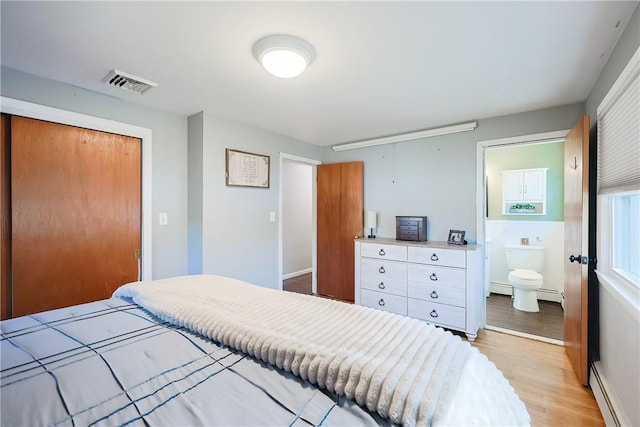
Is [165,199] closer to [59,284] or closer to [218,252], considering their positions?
[218,252]

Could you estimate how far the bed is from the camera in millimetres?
671

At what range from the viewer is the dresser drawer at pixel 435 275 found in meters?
2.64

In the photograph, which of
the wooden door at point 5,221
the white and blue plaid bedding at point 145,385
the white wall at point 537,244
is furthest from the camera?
the white wall at point 537,244

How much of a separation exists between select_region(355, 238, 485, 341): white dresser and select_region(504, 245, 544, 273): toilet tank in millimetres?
1255

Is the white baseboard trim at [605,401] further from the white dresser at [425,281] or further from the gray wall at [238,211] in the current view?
the gray wall at [238,211]

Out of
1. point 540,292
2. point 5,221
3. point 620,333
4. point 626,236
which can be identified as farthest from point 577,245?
point 5,221

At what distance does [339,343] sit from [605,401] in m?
1.87

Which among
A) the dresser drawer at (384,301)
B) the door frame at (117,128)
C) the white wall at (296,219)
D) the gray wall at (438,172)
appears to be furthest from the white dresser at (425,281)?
the door frame at (117,128)

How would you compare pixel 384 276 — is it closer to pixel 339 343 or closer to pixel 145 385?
pixel 339 343

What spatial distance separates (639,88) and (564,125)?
149cm

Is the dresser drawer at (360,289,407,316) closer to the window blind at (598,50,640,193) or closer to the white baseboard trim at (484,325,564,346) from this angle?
the white baseboard trim at (484,325,564,346)

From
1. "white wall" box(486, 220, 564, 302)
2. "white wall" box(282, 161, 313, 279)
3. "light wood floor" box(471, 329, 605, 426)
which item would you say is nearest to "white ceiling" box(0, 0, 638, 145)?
"white wall" box(486, 220, 564, 302)

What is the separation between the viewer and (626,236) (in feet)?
5.29

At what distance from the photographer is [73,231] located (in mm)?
2141
